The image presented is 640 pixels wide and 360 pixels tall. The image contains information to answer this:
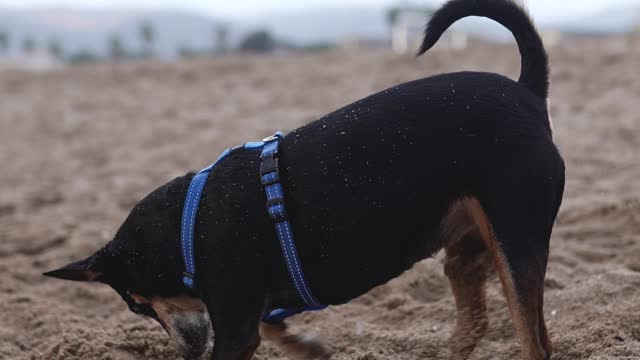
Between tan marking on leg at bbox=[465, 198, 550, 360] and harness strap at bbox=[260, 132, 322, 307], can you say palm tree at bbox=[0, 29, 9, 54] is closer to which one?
harness strap at bbox=[260, 132, 322, 307]

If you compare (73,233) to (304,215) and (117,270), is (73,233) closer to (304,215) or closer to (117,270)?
(117,270)

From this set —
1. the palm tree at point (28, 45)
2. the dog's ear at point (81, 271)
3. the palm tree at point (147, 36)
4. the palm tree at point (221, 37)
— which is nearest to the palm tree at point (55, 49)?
the palm tree at point (28, 45)

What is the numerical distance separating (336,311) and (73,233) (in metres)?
3.06

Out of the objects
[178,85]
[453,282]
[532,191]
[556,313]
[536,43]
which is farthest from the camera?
[178,85]

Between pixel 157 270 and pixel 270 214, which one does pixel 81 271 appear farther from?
pixel 270 214

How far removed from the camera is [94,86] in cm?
1734

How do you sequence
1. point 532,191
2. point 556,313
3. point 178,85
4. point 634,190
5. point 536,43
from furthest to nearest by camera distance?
point 178,85, point 634,190, point 556,313, point 536,43, point 532,191

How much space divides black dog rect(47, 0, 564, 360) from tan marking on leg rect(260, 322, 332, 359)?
0.50 meters

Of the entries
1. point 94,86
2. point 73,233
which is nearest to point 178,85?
point 94,86

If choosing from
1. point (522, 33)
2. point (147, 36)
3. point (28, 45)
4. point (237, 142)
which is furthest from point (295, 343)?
point (28, 45)

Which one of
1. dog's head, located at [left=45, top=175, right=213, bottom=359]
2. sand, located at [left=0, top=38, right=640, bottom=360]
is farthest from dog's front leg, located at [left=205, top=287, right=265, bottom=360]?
sand, located at [left=0, top=38, right=640, bottom=360]

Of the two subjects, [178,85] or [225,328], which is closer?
[225,328]

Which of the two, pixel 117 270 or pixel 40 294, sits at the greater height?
pixel 117 270

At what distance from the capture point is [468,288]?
3861mm
